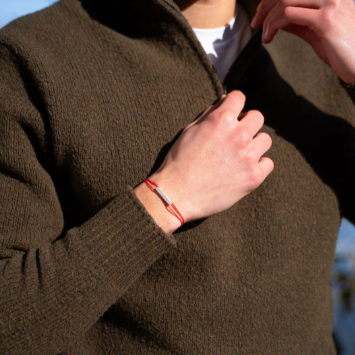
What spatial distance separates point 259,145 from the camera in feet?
2.66

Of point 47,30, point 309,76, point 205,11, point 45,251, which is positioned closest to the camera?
point 45,251

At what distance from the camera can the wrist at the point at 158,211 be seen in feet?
2.42

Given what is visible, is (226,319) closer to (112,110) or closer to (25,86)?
(112,110)

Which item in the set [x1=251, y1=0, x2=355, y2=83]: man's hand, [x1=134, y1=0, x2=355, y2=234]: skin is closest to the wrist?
[x1=134, y1=0, x2=355, y2=234]: skin

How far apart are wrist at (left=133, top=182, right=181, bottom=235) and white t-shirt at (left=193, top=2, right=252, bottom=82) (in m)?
0.42

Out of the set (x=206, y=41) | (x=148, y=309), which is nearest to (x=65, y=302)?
(x=148, y=309)

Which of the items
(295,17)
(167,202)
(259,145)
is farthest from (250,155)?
(295,17)

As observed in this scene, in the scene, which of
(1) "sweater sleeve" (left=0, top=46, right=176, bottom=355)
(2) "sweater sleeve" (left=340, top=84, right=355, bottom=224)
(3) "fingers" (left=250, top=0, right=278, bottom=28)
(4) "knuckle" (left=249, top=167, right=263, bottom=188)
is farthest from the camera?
(2) "sweater sleeve" (left=340, top=84, right=355, bottom=224)

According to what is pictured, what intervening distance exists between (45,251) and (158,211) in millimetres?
241

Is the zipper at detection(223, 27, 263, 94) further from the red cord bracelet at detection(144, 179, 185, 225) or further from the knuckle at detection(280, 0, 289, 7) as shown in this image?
the red cord bracelet at detection(144, 179, 185, 225)

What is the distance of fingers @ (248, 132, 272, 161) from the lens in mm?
798

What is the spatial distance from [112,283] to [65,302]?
Answer: 0.10 meters

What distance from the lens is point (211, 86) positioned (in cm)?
87

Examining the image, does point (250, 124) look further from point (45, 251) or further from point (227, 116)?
point (45, 251)
